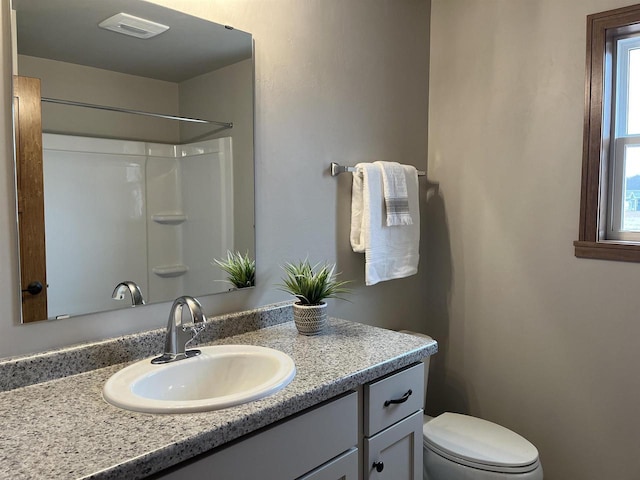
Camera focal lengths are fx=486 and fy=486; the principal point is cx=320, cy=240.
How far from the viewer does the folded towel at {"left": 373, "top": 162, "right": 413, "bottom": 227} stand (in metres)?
1.94

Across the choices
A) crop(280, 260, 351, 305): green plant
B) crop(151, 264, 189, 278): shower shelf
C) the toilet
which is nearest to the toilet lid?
the toilet

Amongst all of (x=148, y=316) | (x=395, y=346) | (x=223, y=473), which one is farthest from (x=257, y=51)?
(x=223, y=473)

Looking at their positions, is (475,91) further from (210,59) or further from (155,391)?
(155,391)

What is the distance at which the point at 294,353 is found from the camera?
134 cm

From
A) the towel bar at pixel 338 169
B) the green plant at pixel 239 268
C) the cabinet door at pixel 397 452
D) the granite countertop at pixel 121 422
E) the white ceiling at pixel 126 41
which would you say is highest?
the white ceiling at pixel 126 41

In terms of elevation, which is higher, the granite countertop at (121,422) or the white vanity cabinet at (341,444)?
the granite countertop at (121,422)

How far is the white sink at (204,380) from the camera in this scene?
1.00 m

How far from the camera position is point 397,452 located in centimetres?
138

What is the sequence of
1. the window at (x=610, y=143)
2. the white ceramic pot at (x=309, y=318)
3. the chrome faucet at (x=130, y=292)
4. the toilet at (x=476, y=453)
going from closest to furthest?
the chrome faucet at (x=130, y=292)
the white ceramic pot at (x=309, y=318)
the toilet at (x=476, y=453)
the window at (x=610, y=143)

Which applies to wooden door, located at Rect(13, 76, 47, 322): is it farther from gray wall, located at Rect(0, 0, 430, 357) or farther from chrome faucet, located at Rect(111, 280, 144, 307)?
chrome faucet, located at Rect(111, 280, 144, 307)

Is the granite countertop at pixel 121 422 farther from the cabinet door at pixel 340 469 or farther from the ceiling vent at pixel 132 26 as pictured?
the ceiling vent at pixel 132 26

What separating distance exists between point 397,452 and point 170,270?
0.84m

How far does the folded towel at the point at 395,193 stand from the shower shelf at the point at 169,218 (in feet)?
2.75

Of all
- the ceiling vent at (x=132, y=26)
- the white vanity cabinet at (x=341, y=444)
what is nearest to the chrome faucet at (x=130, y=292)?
the white vanity cabinet at (x=341, y=444)
